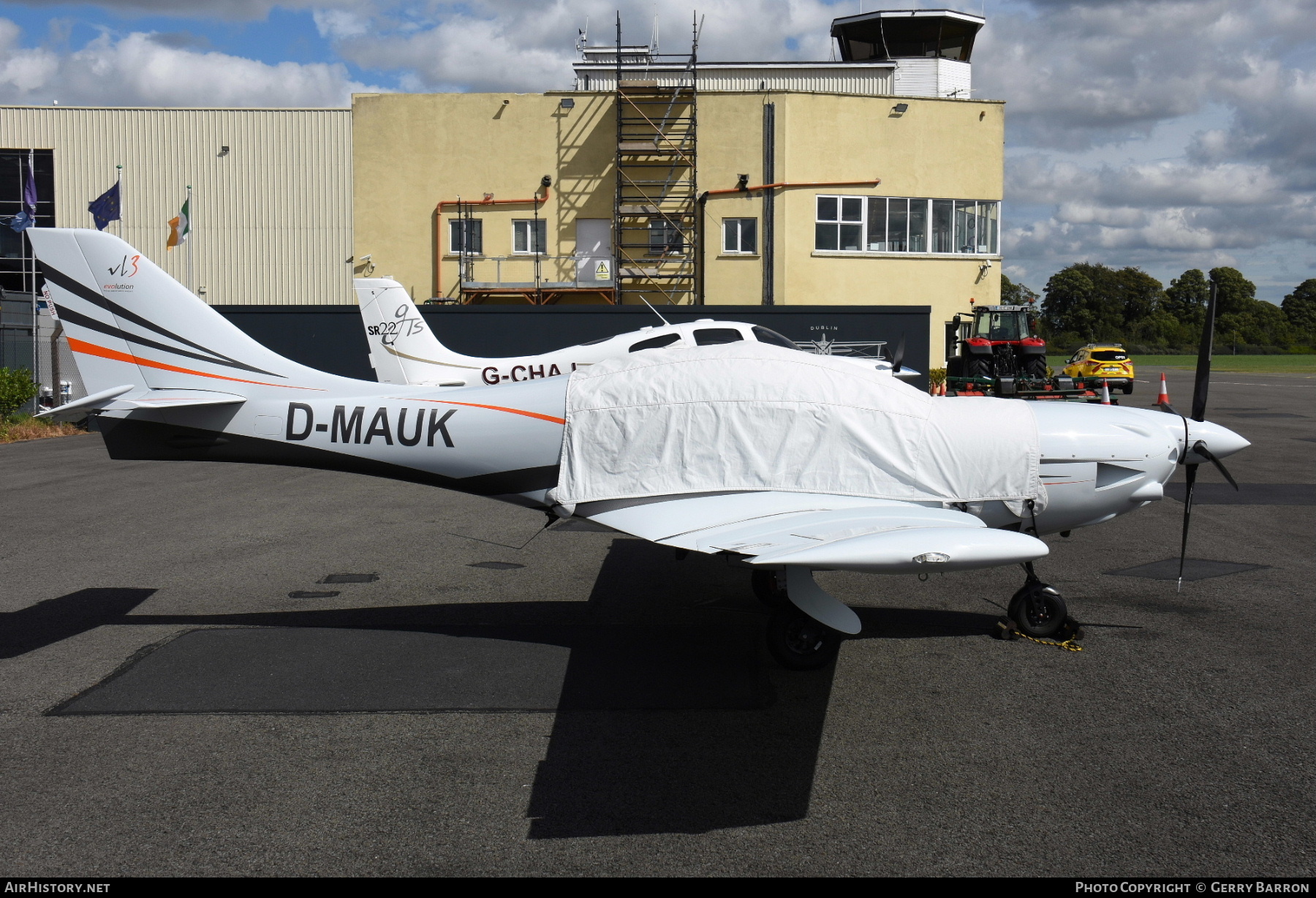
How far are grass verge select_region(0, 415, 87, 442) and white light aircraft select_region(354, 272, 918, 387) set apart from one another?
25.7ft

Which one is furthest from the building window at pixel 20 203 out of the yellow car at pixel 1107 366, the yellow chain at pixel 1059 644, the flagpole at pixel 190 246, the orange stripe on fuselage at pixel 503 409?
Result: the yellow car at pixel 1107 366

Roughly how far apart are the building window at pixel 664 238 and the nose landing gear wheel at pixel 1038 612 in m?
25.9

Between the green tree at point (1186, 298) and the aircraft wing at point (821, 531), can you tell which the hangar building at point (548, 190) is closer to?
the aircraft wing at point (821, 531)

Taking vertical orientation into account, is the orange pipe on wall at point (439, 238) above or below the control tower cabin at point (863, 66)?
below

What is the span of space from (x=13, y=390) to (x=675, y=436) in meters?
21.8

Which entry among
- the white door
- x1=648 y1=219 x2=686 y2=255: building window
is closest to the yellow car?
x1=648 y1=219 x2=686 y2=255: building window

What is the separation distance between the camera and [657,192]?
31.8m

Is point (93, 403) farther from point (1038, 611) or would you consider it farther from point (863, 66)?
point (863, 66)

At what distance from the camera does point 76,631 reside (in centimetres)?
727

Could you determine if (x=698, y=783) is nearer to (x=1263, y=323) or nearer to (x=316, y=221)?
(x=316, y=221)

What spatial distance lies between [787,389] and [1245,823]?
3.68 meters

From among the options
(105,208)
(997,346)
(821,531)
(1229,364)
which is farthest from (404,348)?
(1229,364)

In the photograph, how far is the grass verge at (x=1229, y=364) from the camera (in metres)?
66.1

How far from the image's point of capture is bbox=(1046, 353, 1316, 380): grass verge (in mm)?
66062
